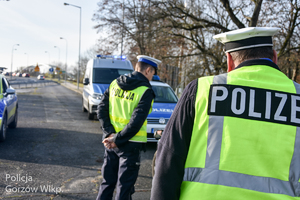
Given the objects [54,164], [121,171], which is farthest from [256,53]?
[54,164]

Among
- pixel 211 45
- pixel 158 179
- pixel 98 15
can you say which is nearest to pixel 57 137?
pixel 158 179

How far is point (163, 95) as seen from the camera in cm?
816

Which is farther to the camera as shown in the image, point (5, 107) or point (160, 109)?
point (160, 109)

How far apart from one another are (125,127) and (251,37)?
1776mm

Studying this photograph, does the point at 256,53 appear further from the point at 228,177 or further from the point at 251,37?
the point at 228,177

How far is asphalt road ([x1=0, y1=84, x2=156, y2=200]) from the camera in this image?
3887mm

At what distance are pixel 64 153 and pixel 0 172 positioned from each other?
1531mm

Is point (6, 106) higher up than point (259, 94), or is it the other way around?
point (259, 94)

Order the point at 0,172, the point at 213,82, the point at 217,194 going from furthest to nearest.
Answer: the point at 0,172
the point at 213,82
the point at 217,194

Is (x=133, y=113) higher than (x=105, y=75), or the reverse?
(x=105, y=75)

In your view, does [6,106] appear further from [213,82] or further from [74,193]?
[213,82]

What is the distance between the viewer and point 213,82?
1384 millimetres

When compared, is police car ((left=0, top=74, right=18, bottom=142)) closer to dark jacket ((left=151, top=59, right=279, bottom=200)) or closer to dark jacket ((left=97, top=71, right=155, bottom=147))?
dark jacket ((left=97, top=71, right=155, bottom=147))

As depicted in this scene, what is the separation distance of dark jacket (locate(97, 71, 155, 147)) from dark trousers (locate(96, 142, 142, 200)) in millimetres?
121
